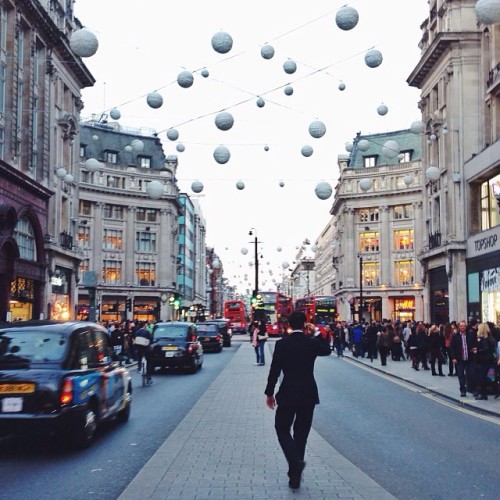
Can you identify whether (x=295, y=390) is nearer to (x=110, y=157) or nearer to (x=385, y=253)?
(x=385, y=253)

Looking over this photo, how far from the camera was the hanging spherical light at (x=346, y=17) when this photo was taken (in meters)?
14.7

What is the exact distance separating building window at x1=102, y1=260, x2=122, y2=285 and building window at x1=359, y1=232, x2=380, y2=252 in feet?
91.7

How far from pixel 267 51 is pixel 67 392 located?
392 inches

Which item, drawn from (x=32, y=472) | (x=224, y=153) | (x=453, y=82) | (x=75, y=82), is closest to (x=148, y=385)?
(x=224, y=153)

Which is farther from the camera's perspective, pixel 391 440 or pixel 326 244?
pixel 326 244

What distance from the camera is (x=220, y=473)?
8.20 meters

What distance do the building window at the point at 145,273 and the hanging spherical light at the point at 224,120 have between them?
67032mm

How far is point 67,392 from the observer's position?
9609 mm

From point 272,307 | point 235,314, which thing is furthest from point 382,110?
point 235,314

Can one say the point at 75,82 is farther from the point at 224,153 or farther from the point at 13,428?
the point at 13,428

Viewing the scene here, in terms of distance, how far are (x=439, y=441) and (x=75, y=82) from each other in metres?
40.6

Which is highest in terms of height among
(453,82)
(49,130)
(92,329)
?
(453,82)

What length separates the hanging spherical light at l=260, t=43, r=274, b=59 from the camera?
655 inches

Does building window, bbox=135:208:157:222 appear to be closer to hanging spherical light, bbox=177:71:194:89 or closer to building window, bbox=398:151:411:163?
building window, bbox=398:151:411:163
